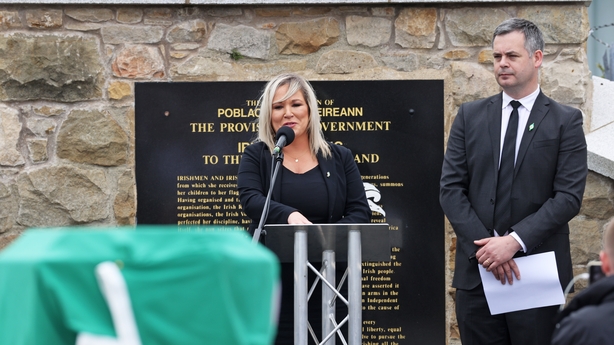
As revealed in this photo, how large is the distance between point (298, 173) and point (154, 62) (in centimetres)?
165

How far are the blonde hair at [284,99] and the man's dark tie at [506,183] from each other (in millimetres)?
888

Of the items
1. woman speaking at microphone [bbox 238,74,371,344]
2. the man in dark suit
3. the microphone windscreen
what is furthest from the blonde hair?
the man in dark suit

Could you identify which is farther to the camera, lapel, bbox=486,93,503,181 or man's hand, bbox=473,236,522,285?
lapel, bbox=486,93,503,181

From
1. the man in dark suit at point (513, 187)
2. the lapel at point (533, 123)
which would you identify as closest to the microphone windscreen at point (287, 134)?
the man in dark suit at point (513, 187)

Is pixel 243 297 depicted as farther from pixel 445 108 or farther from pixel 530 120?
pixel 445 108

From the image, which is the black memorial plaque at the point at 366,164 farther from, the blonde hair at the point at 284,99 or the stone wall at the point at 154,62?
the blonde hair at the point at 284,99

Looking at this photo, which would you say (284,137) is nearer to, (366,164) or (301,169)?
(301,169)

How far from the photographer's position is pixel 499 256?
3.83m

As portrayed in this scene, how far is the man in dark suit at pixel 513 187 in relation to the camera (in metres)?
3.87

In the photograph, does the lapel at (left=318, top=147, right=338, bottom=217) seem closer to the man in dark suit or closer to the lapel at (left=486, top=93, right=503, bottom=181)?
the man in dark suit

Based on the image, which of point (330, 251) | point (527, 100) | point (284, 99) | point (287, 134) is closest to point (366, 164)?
point (284, 99)

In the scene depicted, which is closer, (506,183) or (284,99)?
(506,183)

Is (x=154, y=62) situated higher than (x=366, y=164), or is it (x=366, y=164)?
(x=154, y=62)

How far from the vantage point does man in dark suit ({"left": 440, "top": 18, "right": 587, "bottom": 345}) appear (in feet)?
12.7
